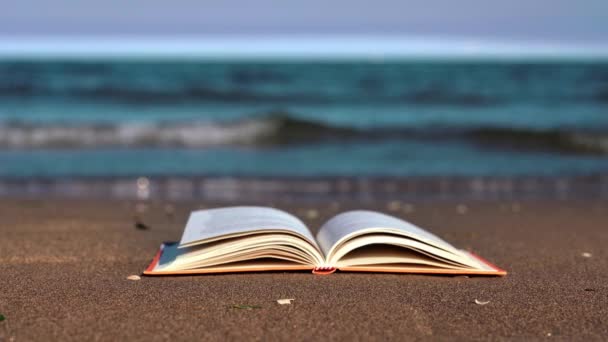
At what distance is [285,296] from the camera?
3.18 metres

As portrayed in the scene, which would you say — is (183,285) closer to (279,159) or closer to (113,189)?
(113,189)

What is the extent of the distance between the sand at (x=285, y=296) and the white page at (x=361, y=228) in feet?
0.55

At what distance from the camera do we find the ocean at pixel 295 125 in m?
10.6

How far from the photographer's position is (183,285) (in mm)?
3350

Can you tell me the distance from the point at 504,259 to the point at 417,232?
90cm

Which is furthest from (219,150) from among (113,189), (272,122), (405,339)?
(405,339)

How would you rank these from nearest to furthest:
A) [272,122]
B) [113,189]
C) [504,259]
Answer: [504,259] → [113,189] → [272,122]

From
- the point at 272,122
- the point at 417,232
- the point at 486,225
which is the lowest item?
the point at 417,232

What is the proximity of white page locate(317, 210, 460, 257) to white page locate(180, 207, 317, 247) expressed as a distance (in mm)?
95

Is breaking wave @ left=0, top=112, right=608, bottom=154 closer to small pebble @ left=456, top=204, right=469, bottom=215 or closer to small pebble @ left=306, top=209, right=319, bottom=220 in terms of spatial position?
small pebble @ left=456, top=204, right=469, bottom=215

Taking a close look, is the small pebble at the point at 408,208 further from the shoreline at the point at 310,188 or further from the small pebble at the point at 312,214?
the small pebble at the point at 312,214

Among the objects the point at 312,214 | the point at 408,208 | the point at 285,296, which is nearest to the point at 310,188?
the point at 408,208

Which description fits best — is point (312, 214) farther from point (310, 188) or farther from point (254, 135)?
point (254, 135)

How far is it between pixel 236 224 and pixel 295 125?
1255 cm
